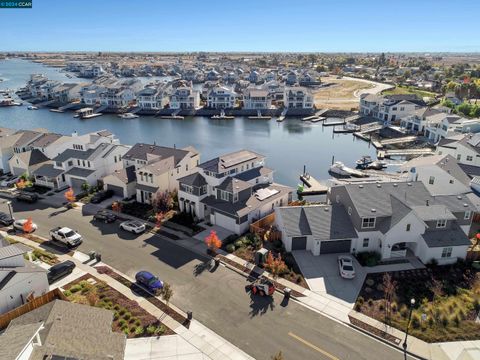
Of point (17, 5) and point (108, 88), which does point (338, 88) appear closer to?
point (108, 88)

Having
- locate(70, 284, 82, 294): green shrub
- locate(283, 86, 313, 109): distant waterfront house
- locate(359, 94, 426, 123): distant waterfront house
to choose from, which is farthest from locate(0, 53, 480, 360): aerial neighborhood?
locate(283, 86, 313, 109): distant waterfront house

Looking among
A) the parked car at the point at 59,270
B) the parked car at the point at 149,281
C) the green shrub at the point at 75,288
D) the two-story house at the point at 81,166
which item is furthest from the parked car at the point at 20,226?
the parked car at the point at 149,281

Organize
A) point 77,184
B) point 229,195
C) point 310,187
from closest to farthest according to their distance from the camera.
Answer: point 229,195
point 77,184
point 310,187

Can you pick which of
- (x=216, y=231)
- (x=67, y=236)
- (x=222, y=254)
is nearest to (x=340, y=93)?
(x=216, y=231)

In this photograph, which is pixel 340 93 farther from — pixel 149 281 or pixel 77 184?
pixel 149 281

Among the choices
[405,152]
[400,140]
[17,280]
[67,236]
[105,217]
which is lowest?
[405,152]

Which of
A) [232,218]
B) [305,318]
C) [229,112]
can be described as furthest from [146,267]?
[229,112]

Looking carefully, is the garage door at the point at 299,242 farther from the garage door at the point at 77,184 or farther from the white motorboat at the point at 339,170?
the white motorboat at the point at 339,170
